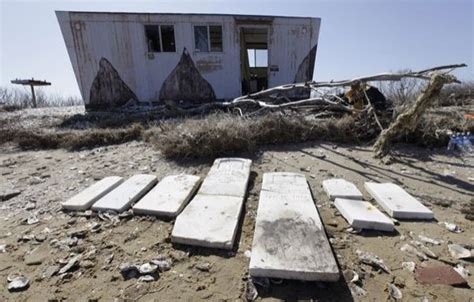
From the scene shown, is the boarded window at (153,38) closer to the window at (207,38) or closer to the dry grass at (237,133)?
the window at (207,38)

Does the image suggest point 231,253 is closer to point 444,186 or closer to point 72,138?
point 444,186

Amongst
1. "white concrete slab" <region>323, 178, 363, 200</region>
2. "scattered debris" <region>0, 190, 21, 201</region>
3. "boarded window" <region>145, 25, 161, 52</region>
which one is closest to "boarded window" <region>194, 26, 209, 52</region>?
"boarded window" <region>145, 25, 161, 52</region>

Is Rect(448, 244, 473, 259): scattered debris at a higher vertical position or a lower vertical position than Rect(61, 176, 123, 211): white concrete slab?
lower

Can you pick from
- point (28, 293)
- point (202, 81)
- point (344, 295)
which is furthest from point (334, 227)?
point (202, 81)

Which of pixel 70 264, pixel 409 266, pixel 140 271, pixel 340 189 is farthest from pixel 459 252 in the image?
pixel 70 264

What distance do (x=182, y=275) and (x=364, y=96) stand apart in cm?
416

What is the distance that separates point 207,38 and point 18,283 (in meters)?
7.36

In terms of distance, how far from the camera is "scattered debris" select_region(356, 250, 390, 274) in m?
1.51

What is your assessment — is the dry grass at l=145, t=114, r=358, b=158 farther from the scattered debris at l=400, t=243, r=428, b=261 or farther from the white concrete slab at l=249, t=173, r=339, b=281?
the scattered debris at l=400, t=243, r=428, b=261

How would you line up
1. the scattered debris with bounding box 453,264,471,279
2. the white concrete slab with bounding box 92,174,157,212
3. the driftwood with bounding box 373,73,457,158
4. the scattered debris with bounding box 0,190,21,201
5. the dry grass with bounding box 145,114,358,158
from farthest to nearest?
1. the dry grass with bounding box 145,114,358,158
2. the driftwood with bounding box 373,73,457,158
3. the scattered debris with bounding box 0,190,21,201
4. the white concrete slab with bounding box 92,174,157,212
5. the scattered debris with bounding box 453,264,471,279

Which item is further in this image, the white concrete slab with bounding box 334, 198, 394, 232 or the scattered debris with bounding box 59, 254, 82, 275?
the white concrete slab with bounding box 334, 198, 394, 232

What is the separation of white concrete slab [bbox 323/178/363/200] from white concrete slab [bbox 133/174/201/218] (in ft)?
4.23

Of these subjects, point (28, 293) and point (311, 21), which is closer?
point (28, 293)

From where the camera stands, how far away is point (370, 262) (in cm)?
154
